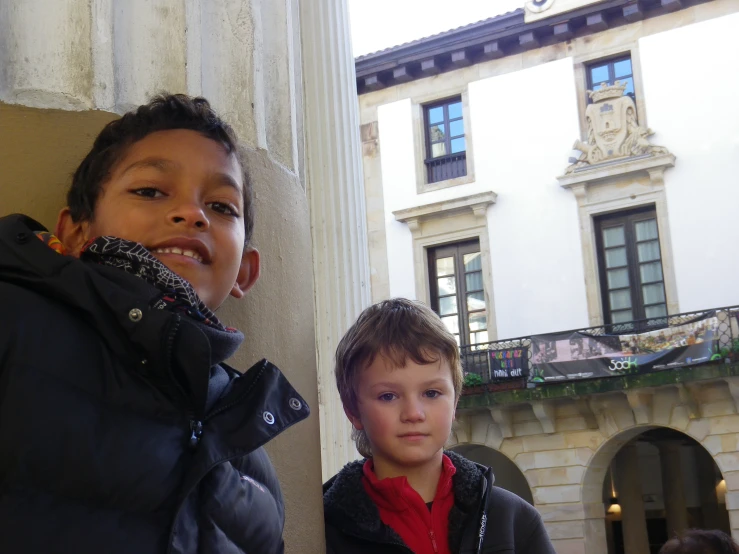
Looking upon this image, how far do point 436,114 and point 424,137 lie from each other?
2.16 ft

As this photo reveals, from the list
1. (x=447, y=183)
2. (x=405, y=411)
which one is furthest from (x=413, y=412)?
(x=447, y=183)

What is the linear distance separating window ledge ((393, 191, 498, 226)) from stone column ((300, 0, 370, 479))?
1667 centimetres

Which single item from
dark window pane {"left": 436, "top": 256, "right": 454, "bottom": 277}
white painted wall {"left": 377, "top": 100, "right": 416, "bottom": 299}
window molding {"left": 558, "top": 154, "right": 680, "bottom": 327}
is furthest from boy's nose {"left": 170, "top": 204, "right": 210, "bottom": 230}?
dark window pane {"left": 436, "top": 256, "right": 454, "bottom": 277}

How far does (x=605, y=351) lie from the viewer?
17.6m

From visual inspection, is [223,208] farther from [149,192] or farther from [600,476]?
[600,476]

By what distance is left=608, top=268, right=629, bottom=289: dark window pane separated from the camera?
18.4 meters

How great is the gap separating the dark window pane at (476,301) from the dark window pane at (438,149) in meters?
3.33

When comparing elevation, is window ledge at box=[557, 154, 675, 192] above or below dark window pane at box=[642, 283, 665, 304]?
above

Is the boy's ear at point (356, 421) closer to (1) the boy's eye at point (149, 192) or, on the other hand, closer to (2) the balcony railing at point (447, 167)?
(1) the boy's eye at point (149, 192)

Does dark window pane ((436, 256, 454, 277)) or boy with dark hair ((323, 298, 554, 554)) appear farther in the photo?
dark window pane ((436, 256, 454, 277))

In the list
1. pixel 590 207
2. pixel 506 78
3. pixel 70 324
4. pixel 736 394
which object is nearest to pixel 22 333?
pixel 70 324

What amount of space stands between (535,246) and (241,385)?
18.4 m

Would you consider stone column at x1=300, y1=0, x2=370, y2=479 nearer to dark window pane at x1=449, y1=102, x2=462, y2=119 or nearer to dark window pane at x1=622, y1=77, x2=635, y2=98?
dark window pane at x1=622, y1=77, x2=635, y2=98

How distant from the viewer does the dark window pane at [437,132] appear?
21109mm
